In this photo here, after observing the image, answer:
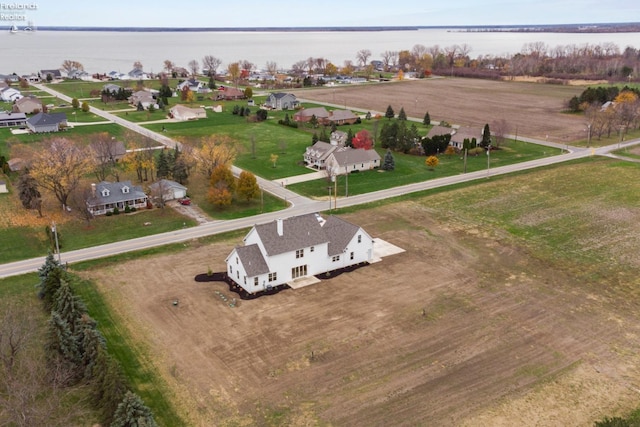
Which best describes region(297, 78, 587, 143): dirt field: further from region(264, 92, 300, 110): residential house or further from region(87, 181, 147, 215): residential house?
region(87, 181, 147, 215): residential house

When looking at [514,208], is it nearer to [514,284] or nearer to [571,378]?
[514,284]

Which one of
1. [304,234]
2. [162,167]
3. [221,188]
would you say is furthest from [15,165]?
[304,234]

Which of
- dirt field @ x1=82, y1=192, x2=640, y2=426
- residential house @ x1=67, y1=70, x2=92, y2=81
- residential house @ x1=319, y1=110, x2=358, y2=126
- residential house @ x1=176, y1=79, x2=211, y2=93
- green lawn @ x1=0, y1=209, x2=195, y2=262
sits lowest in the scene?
dirt field @ x1=82, y1=192, x2=640, y2=426

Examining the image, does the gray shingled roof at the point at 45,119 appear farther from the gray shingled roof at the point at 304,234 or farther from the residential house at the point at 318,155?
the gray shingled roof at the point at 304,234

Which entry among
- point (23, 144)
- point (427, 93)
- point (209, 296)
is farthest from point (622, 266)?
point (427, 93)

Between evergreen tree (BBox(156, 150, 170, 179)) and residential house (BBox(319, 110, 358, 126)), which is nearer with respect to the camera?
evergreen tree (BBox(156, 150, 170, 179))

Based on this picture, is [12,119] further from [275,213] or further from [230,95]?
[275,213]

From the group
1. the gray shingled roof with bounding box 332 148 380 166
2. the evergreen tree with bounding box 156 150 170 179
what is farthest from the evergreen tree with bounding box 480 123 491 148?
the evergreen tree with bounding box 156 150 170 179
